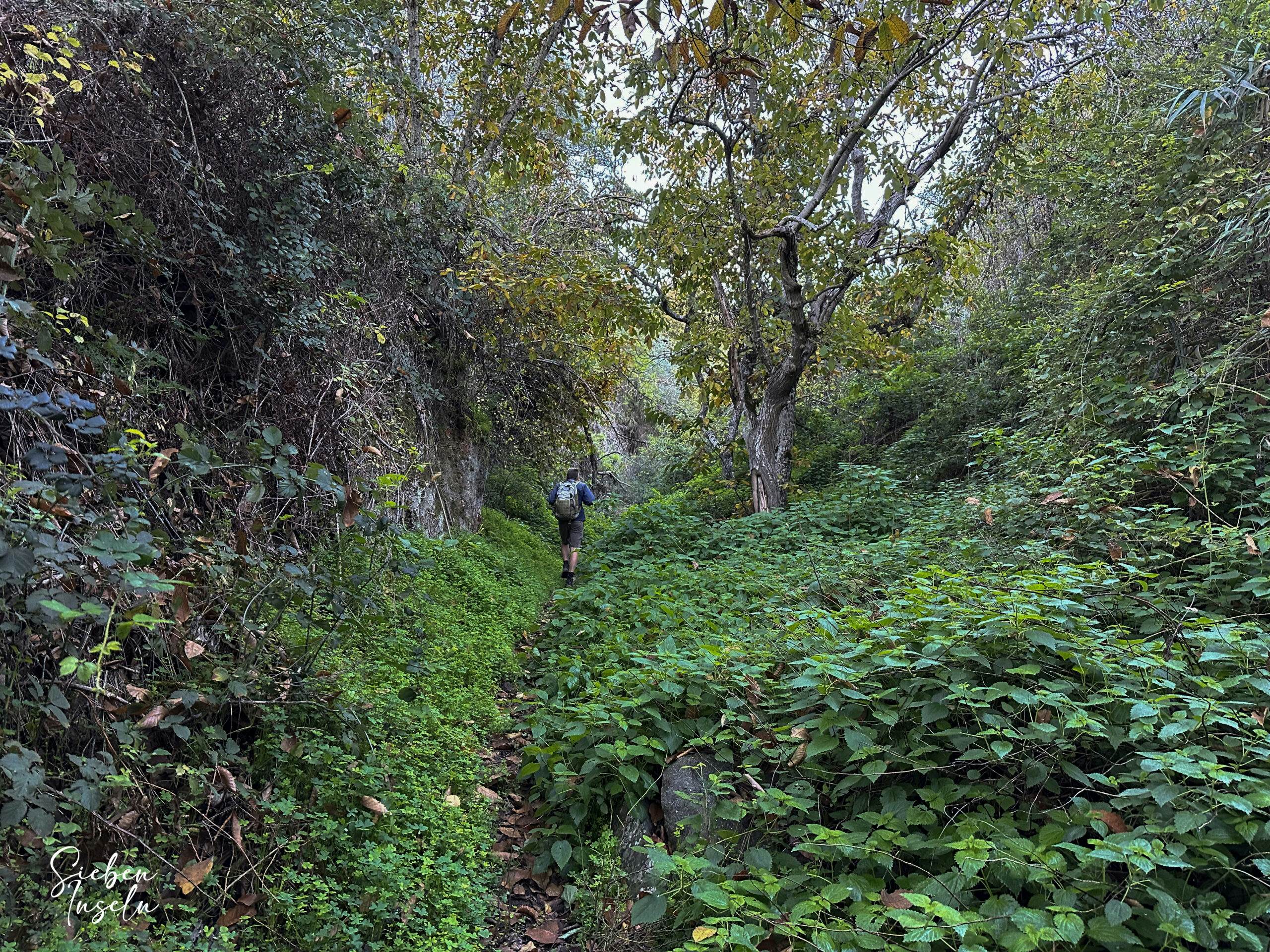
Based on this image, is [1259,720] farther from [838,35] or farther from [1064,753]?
[838,35]

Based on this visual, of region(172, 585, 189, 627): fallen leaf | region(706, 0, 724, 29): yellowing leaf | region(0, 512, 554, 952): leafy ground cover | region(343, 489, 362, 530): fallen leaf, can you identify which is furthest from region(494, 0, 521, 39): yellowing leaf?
region(0, 512, 554, 952): leafy ground cover

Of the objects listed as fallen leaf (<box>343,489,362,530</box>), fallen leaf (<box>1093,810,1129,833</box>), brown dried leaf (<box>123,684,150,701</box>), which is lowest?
fallen leaf (<box>1093,810,1129,833</box>)

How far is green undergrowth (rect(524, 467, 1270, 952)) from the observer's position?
6.92ft

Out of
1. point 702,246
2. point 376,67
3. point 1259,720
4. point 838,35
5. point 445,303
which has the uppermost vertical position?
point 376,67

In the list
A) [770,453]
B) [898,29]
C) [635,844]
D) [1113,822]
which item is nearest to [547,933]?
[635,844]

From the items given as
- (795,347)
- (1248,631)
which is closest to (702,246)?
(795,347)

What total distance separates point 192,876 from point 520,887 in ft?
5.16

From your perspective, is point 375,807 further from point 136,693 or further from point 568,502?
point 568,502

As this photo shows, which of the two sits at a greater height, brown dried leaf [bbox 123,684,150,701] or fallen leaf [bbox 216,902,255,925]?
brown dried leaf [bbox 123,684,150,701]

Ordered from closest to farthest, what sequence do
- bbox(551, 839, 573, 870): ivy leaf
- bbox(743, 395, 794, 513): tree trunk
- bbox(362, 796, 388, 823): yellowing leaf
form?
bbox(362, 796, 388, 823): yellowing leaf → bbox(551, 839, 573, 870): ivy leaf → bbox(743, 395, 794, 513): tree trunk

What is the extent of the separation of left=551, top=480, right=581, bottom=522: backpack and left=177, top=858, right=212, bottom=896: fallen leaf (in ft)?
22.1

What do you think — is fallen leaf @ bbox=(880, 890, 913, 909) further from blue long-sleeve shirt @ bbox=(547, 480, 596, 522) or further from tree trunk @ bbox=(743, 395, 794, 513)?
tree trunk @ bbox=(743, 395, 794, 513)

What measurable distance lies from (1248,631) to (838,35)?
3272mm

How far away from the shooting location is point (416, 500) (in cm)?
762
